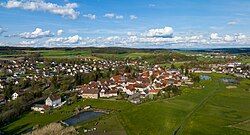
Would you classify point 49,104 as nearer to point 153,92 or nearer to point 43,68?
point 153,92

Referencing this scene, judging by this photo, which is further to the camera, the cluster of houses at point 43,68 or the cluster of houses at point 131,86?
the cluster of houses at point 43,68

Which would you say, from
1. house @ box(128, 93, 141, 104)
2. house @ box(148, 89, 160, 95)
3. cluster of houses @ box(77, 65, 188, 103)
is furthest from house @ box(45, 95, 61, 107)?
house @ box(148, 89, 160, 95)

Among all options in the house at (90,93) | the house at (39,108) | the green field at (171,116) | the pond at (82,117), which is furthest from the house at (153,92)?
the house at (39,108)

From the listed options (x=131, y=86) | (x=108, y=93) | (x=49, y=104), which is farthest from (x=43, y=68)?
(x=49, y=104)

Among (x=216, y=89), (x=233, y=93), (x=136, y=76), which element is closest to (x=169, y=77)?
(x=136, y=76)

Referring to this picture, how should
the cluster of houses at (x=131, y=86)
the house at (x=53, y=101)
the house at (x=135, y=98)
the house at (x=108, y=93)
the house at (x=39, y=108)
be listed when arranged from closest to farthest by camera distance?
the house at (x=39, y=108) < the house at (x=53, y=101) < the house at (x=135, y=98) < the cluster of houses at (x=131, y=86) < the house at (x=108, y=93)

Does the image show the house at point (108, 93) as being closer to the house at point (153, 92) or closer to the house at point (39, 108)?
the house at point (153, 92)

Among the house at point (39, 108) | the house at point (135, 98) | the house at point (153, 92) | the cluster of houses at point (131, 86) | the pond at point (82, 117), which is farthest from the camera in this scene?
the house at point (153, 92)

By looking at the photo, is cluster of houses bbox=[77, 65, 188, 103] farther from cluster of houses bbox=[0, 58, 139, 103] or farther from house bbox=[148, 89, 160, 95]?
cluster of houses bbox=[0, 58, 139, 103]
